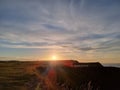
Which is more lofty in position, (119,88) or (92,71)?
(92,71)

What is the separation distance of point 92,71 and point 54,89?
2755mm

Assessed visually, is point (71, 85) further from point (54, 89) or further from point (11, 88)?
point (11, 88)

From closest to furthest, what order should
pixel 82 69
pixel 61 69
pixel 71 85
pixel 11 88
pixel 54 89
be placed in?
pixel 54 89
pixel 71 85
pixel 82 69
pixel 61 69
pixel 11 88

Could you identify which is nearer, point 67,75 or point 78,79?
point 78,79

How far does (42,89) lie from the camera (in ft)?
34.6

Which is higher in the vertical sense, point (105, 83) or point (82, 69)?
point (82, 69)

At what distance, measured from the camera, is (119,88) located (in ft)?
37.8

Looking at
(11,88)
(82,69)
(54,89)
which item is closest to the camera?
(54,89)

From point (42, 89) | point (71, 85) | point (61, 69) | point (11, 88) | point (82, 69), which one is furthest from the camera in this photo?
point (11, 88)

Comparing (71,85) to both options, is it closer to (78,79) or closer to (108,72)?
(78,79)

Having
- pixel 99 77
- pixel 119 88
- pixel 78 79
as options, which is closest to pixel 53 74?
pixel 78 79

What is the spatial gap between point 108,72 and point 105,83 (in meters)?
0.96

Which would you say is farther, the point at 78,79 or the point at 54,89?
the point at 78,79

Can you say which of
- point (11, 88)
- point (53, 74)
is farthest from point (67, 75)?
point (11, 88)
